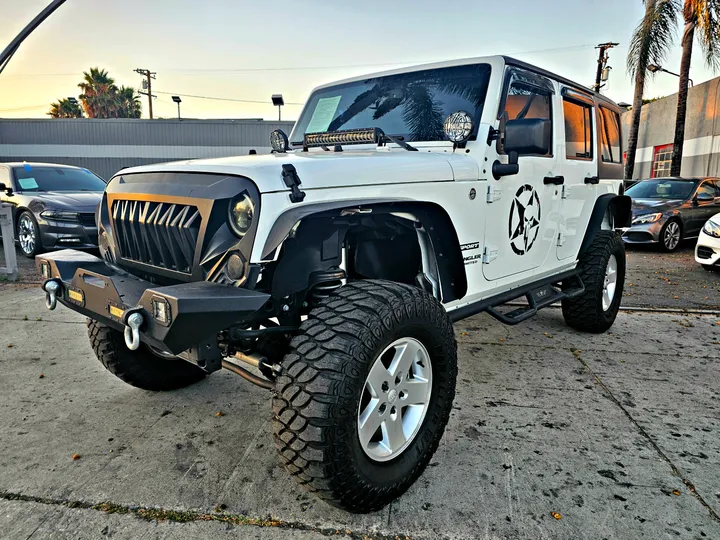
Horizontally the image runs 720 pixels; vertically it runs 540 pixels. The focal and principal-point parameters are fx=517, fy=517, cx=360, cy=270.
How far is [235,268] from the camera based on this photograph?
214 centimetres

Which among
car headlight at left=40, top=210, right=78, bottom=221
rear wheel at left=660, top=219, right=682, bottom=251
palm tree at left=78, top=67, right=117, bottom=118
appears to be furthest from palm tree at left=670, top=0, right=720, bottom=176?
palm tree at left=78, top=67, right=117, bottom=118

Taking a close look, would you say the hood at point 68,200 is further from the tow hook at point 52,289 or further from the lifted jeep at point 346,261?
the tow hook at point 52,289

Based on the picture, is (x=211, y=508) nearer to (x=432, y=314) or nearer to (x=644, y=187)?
(x=432, y=314)

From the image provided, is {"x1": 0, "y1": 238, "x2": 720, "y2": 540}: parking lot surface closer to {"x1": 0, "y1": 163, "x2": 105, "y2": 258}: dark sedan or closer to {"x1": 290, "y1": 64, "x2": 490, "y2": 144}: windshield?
{"x1": 290, "y1": 64, "x2": 490, "y2": 144}: windshield

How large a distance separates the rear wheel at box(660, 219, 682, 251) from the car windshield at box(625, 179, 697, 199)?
29.7 inches

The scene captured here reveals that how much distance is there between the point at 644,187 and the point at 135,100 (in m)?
48.5

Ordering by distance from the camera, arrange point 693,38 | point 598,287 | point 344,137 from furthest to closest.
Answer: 1. point 693,38
2. point 598,287
3. point 344,137

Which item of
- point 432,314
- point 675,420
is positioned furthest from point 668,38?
point 432,314

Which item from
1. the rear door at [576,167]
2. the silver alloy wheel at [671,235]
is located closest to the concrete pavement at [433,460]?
the rear door at [576,167]

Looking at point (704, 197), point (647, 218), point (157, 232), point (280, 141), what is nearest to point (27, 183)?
point (280, 141)

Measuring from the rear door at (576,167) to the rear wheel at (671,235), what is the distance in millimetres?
6935

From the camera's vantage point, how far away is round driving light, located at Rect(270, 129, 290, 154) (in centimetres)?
376

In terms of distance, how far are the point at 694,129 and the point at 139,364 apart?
19930 mm

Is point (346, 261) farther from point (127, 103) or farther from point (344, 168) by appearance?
point (127, 103)
